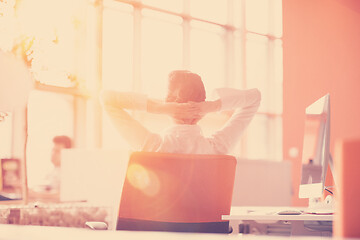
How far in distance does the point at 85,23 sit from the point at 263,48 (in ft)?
13.3

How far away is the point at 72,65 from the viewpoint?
710 centimetres

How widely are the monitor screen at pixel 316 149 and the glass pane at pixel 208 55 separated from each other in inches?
252

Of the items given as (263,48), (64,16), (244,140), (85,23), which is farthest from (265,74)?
(64,16)

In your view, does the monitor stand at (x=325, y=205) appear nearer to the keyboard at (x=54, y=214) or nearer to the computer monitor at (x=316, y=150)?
the computer monitor at (x=316, y=150)

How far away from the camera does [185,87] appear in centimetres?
225

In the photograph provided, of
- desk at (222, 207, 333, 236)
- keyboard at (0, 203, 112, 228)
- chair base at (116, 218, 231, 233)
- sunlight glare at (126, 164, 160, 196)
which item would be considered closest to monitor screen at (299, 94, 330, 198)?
desk at (222, 207, 333, 236)

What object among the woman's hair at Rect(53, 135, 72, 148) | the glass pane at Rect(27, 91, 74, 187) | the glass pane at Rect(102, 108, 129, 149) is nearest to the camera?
the woman's hair at Rect(53, 135, 72, 148)

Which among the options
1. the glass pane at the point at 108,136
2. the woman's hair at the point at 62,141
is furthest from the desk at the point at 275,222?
the glass pane at the point at 108,136

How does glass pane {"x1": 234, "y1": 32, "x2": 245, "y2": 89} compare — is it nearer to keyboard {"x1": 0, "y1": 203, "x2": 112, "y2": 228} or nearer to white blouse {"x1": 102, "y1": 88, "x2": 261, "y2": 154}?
white blouse {"x1": 102, "y1": 88, "x2": 261, "y2": 154}

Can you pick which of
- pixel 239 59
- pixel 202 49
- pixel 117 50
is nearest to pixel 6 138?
pixel 117 50

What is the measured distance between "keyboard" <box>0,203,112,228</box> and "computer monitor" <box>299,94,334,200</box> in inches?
31.8

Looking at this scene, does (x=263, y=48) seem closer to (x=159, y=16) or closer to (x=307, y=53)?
(x=159, y=16)

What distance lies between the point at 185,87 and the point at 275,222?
2.75ft

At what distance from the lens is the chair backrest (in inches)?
71.1
